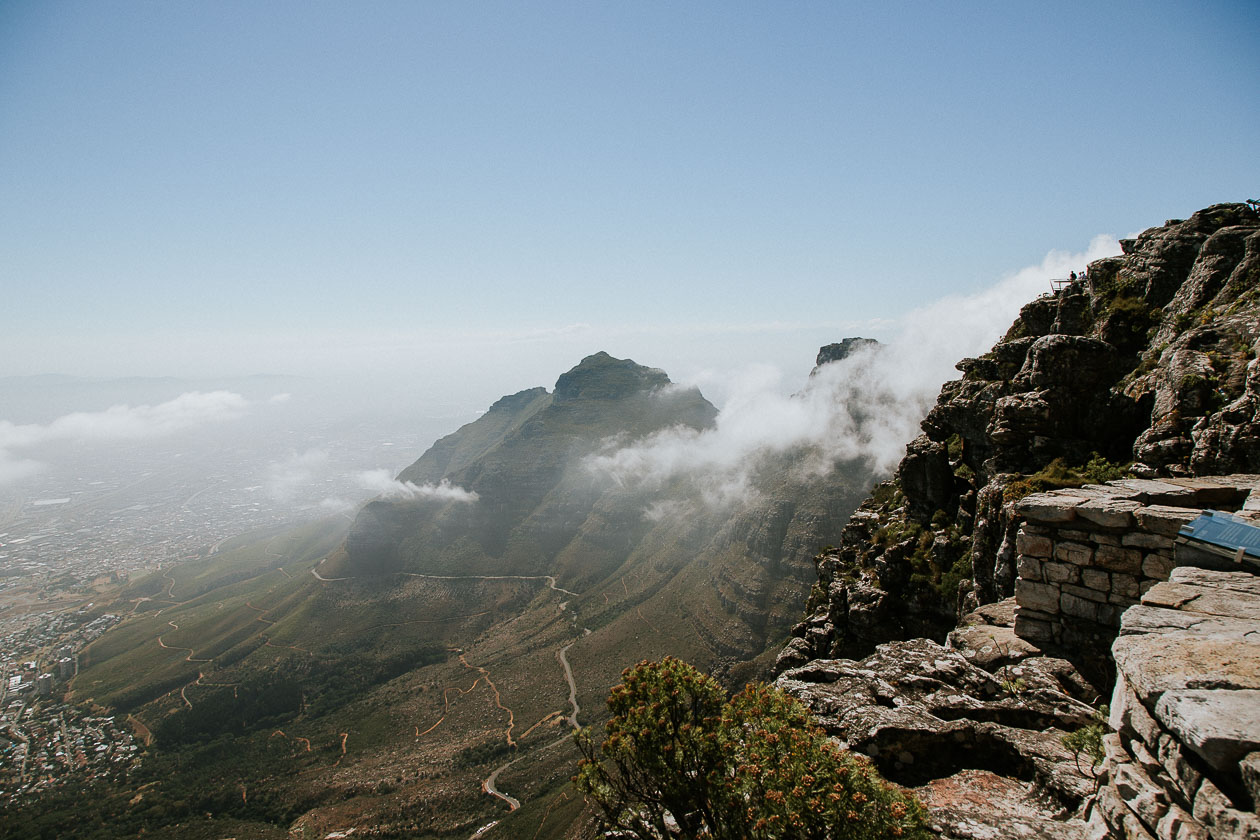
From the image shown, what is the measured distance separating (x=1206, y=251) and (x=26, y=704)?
839ft

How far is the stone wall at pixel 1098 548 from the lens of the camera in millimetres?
13102

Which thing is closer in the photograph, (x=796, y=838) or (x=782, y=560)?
(x=796, y=838)

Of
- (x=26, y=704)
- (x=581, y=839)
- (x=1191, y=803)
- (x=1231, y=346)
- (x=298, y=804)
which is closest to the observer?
(x=1191, y=803)

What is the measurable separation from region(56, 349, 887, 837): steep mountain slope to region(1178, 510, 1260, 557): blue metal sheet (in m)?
71.8

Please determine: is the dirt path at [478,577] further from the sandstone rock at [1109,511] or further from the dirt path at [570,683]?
the sandstone rock at [1109,511]

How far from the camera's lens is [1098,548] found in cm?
1390

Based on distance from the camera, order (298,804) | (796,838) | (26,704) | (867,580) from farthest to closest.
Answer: (26,704)
(298,804)
(867,580)
(796,838)

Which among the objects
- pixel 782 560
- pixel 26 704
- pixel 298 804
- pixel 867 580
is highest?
pixel 867 580

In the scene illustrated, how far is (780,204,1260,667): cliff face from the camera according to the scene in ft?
62.1

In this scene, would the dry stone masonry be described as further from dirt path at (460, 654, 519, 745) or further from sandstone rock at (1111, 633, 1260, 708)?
dirt path at (460, 654, 519, 745)

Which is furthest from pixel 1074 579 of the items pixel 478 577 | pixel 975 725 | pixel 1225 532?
pixel 478 577

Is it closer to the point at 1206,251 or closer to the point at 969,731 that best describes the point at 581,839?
the point at 969,731

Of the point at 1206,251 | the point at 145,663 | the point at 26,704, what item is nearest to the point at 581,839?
the point at 1206,251

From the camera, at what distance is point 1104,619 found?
13977 mm
